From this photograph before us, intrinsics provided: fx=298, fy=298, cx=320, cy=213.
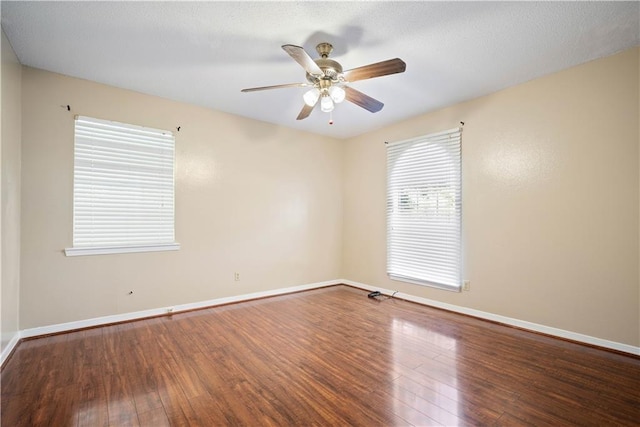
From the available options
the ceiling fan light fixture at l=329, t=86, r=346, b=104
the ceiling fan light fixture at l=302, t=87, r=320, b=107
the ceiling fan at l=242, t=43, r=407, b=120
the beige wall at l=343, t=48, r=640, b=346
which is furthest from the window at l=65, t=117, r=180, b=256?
the beige wall at l=343, t=48, r=640, b=346

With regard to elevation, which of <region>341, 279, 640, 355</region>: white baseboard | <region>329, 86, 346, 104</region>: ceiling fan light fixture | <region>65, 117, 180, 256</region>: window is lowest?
<region>341, 279, 640, 355</region>: white baseboard

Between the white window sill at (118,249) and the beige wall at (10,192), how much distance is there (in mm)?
430

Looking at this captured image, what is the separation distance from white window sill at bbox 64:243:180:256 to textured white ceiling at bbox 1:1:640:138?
183 cm

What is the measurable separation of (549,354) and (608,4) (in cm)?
275

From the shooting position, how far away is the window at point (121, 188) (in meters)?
3.22

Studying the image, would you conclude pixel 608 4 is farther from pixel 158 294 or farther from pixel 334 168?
pixel 158 294

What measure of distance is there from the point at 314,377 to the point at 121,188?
2.97 m

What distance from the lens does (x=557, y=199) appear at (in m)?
3.02

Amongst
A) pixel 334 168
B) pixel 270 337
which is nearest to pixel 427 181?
pixel 334 168

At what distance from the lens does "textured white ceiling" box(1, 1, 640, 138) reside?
2.12 meters

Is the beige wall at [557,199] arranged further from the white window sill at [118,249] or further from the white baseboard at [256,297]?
the white window sill at [118,249]

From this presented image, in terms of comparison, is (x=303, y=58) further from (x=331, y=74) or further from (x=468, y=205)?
(x=468, y=205)

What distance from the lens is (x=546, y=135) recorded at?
10.2 feet

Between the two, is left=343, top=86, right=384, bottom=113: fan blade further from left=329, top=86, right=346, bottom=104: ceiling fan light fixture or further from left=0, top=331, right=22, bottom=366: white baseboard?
left=0, top=331, right=22, bottom=366: white baseboard
